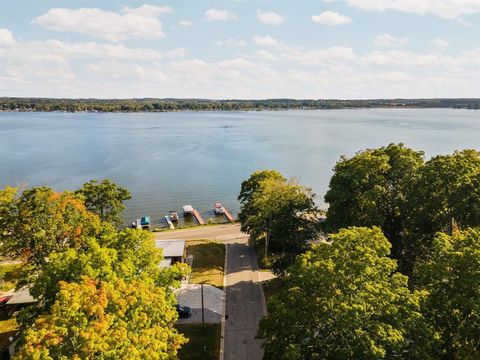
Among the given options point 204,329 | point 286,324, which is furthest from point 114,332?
point 204,329

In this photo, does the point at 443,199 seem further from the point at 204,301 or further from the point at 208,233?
the point at 208,233

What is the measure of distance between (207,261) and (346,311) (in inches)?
889

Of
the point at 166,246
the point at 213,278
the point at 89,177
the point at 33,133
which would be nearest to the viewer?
the point at 213,278

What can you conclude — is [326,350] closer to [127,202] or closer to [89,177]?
[127,202]

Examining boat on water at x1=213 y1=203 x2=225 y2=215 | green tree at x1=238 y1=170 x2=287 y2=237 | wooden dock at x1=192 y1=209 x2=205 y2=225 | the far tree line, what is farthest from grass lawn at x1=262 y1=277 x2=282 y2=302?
boat on water at x1=213 y1=203 x2=225 y2=215

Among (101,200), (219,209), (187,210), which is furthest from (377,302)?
(187,210)

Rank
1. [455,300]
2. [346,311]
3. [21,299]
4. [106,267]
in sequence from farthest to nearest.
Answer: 1. [21,299]
2. [106,267]
3. [455,300]
4. [346,311]

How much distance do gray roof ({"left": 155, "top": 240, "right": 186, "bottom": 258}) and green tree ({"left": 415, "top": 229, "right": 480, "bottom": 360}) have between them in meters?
21.9

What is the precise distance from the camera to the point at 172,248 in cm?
3550

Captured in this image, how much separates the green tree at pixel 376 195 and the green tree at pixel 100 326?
57.5ft

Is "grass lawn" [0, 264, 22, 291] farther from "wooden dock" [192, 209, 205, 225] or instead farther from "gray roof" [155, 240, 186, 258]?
"wooden dock" [192, 209, 205, 225]

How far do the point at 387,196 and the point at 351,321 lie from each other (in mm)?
16809

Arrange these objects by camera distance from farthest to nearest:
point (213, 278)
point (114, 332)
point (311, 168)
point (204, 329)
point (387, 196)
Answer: point (311, 168), point (213, 278), point (387, 196), point (204, 329), point (114, 332)

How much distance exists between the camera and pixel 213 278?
33.0 metres
